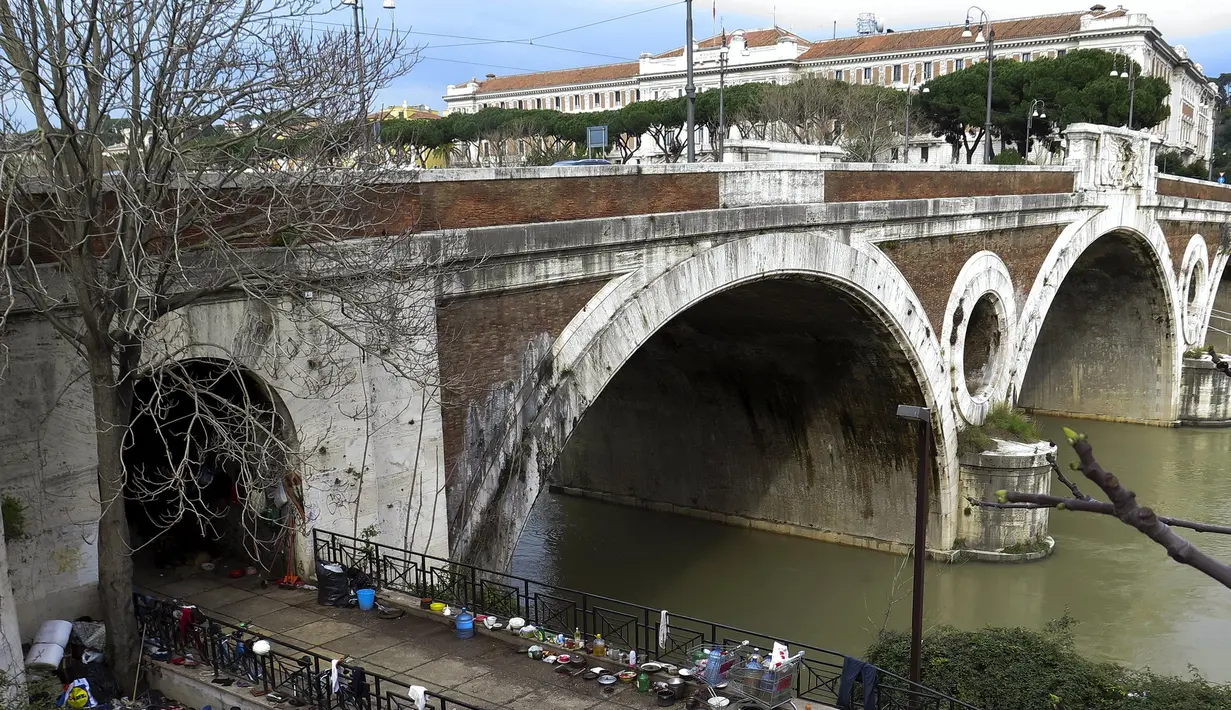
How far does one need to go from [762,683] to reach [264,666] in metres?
3.38

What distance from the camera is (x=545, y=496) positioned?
21875mm

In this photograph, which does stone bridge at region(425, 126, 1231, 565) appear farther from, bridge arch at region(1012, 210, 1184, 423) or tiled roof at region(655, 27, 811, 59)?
tiled roof at region(655, 27, 811, 59)

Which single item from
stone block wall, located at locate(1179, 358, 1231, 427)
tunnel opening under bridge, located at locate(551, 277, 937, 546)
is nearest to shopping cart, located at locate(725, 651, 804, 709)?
tunnel opening under bridge, located at locate(551, 277, 937, 546)

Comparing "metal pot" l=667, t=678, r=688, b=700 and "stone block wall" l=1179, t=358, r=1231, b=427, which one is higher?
"metal pot" l=667, t=678, r=688, b=700

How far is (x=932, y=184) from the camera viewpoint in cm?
1647

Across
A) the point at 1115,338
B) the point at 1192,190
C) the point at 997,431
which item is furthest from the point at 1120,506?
the point at 1192,190

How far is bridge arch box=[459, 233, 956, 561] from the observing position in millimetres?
10812

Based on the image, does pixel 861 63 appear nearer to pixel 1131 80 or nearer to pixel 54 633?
pixel 1131 80

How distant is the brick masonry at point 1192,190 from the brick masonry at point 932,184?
6189mm

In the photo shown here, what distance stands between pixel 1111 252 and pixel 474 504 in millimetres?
19679


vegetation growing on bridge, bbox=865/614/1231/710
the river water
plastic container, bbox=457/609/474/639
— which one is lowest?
the river water

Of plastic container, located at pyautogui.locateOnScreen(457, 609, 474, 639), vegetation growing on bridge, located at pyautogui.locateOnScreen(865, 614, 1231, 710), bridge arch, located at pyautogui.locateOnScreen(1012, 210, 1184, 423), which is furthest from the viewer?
bridge arch, located at pyautogui.locateOnScreen(1012, 210, 1184, 423)

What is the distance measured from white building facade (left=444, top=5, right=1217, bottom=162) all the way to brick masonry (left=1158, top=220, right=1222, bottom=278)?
20.9 meters

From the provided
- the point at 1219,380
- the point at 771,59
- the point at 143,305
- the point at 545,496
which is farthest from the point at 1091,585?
the point at 771,59
